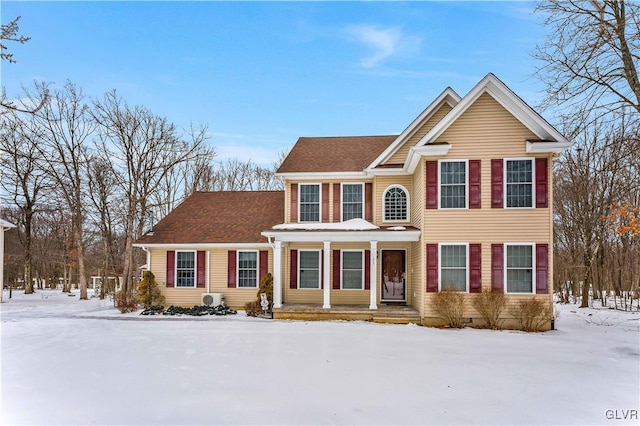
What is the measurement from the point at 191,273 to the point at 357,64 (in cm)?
1183

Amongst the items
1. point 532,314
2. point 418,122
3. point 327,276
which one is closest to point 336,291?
point 327,276

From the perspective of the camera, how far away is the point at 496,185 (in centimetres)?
1366

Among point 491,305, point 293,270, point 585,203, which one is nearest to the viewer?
point 491,305

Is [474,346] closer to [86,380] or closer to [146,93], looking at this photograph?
[86,380]

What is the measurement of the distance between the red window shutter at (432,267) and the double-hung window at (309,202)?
5.10 m

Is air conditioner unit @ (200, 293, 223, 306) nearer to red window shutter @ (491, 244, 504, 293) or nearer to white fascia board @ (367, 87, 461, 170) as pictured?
white fascia board @ (367, 87, 461, 170)

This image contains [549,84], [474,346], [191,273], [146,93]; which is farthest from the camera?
[146,93]

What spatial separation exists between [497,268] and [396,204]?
14.6 feet

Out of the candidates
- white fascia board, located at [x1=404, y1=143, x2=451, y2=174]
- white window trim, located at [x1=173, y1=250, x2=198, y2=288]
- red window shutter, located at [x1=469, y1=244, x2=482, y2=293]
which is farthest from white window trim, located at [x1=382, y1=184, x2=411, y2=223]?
white window trim, located at [x1=173, y1=250, x2=198, y2=288]

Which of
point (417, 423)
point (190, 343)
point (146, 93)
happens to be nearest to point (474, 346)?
point (417, 423)

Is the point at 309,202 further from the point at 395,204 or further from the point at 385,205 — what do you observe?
the point at 395,204

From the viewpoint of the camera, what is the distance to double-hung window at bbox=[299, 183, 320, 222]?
680 inches

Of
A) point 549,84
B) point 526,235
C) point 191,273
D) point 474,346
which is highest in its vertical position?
point 549,84

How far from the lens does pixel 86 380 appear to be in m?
7.44
